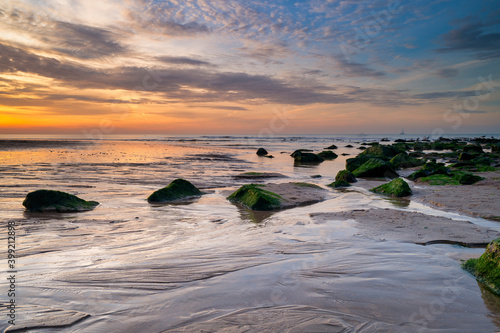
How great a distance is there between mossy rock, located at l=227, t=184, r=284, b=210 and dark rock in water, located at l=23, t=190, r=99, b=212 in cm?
414

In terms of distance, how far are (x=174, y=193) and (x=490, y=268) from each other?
800 cm

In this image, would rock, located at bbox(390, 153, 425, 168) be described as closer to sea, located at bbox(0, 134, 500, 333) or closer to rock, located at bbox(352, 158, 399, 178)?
rock, located at bbox(352, 158, 399, 178)

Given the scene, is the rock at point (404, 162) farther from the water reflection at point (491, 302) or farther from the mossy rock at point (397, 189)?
the water reflection at point (491, 302)

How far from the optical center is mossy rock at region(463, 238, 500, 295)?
3771 millimetres

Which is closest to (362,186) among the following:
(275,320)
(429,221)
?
(429,221)

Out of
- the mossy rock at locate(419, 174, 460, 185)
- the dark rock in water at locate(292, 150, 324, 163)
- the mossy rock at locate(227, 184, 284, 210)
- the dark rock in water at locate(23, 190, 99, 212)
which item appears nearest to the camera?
the dark rock in water at locate(23, 190, 99, 212)

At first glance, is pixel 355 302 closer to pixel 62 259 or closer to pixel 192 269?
pixel 192 269

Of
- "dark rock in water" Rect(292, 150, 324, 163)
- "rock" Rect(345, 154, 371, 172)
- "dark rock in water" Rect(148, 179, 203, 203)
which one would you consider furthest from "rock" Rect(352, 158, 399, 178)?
"dark rock in water" Rect(148, 179, 203, 203)

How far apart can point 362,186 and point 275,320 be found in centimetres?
1081

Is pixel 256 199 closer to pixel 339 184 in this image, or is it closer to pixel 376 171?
pixel 339 184

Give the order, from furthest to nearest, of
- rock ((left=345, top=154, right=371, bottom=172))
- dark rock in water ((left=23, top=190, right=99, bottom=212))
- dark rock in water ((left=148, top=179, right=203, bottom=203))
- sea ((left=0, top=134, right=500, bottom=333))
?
rock ((left=345, top=154, right=371, bottom=172)), dark rock in water ((left=148, top=179, right=203, bottom=203)), dark rock in water ((left=23, top=190, right=99, bottom=212)), sea ((left=0, top=134, right=500, bottom=333))

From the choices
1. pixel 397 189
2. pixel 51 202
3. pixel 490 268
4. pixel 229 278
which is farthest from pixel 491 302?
pixel 51 202

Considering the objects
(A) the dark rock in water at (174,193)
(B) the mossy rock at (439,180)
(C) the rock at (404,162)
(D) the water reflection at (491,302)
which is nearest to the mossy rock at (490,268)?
(D) the water reflection at (491,302)

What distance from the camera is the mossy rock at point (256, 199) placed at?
8430 mm
